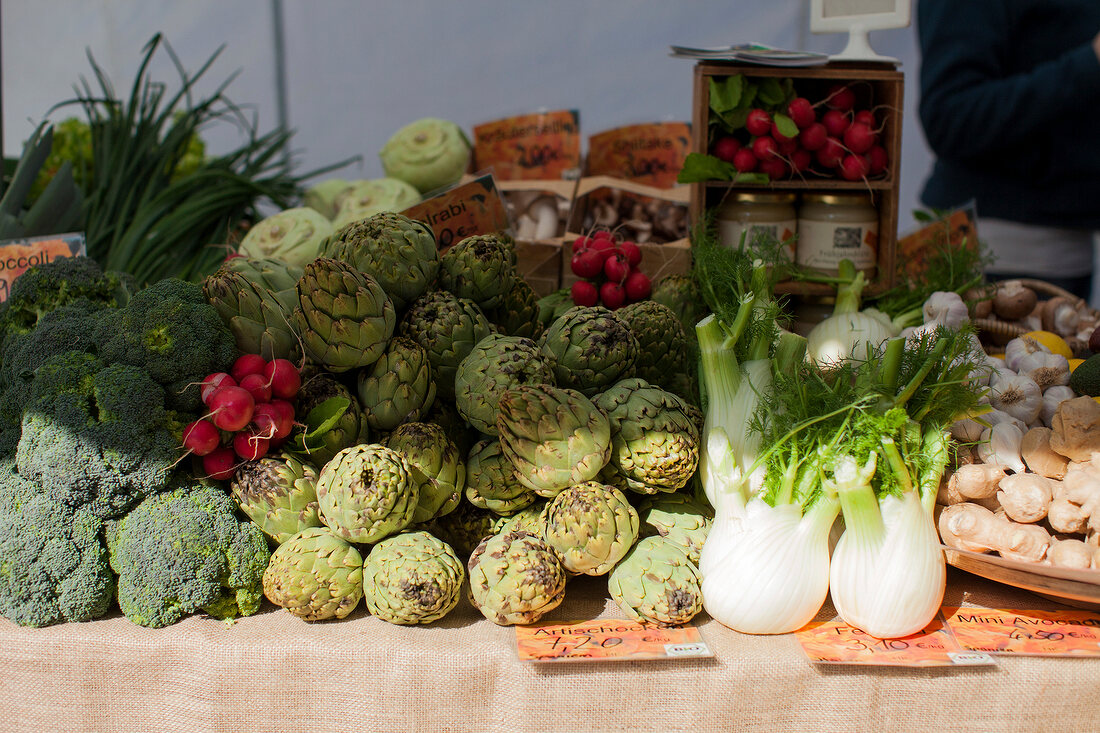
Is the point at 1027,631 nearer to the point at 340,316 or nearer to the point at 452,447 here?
the point at 452,447

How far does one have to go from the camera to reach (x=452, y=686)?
48.3 inches

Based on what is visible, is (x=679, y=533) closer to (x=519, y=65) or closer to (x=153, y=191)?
(x=153, y=191)

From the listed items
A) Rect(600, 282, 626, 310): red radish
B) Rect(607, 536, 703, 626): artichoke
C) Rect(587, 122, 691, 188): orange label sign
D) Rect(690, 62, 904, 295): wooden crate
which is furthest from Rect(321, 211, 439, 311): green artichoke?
Rect(587, 122, 691, 188): orange label sign

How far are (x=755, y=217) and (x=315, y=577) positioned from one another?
60.3 inches

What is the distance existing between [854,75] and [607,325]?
3.94ft

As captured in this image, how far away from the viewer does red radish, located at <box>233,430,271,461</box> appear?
1351 mm

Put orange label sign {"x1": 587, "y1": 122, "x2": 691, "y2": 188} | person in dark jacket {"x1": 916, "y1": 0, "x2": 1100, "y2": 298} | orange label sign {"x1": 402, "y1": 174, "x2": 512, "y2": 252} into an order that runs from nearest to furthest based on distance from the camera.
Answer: orange label sign {"x1": 402, "y1": 174, "x2": 512, "y2": 252}
person in dark jacket {"x1": 916, "y1": 0, "x2": 1100, "y2": 298}
orange label sign {"x1": 587, "y1": 122, "x2": 691, "y2": 188}

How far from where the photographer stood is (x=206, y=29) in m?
4.11

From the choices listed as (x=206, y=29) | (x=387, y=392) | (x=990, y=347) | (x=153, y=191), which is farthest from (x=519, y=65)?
(x=387, y=392)

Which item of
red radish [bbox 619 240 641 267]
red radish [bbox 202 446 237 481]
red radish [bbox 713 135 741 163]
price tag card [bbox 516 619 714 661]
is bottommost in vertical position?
price tag card [bbox 516 619 714 661]

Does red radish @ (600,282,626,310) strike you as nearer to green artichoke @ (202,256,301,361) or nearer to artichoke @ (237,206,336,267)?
green artichoke @ (202,256,301,361)

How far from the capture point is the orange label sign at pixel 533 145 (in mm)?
3025

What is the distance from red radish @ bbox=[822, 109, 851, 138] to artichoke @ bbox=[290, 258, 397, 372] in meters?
1.41

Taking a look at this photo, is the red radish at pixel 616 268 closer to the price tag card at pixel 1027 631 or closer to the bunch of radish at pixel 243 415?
the bunch of radish at pixel 243 415
